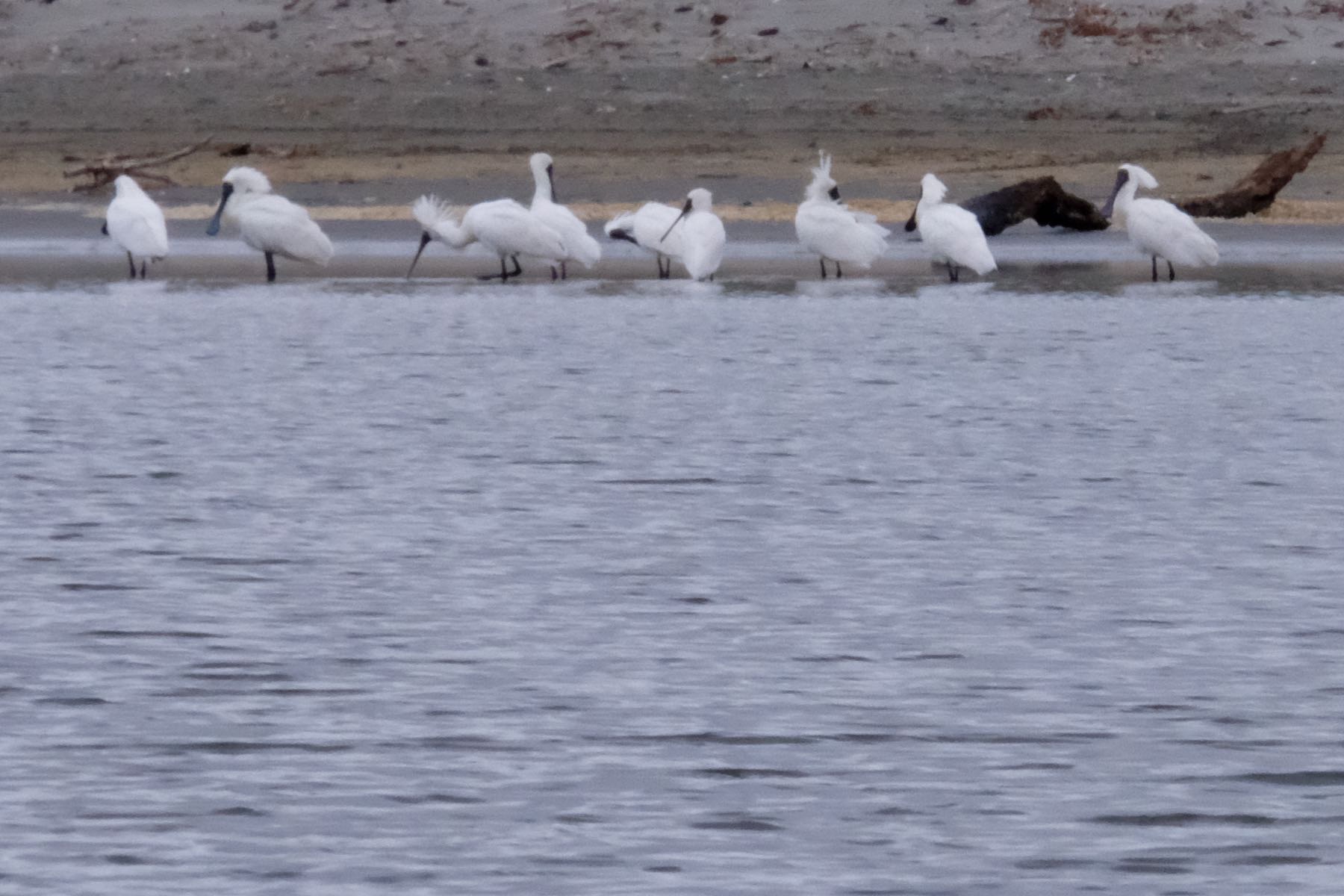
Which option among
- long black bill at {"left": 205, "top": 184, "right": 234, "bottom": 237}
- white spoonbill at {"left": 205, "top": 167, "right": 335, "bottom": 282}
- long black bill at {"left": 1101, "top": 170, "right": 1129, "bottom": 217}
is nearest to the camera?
white spoonbill at {"left": 205, "top": 167, "right": 335, "bottom": 282}

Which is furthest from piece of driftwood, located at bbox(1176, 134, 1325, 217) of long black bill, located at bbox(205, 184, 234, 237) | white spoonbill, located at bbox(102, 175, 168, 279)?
white spoonbill, located at bbox(102, 175, 168, 279)

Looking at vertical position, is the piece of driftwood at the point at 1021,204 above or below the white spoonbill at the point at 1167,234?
A: above

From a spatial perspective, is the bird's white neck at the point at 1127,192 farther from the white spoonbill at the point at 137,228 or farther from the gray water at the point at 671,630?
the gray water at the point at 671,630

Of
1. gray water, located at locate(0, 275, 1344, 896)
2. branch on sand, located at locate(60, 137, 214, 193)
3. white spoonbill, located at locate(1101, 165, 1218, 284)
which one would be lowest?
gray water, located at locate(0, 275, 1344, 896)

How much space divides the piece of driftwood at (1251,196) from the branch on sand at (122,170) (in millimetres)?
10941

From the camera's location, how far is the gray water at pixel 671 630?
5.27 m

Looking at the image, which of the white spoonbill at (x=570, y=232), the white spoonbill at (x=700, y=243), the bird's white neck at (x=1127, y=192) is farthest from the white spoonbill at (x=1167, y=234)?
the white spoonbill at (x=570, y=232)

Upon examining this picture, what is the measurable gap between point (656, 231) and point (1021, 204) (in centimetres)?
502

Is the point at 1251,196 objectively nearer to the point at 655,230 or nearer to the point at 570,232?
the point at 655,230

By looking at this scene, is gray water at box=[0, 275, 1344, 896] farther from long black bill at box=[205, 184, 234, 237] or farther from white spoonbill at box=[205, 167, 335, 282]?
long black bill at box=[205, 184, 234, 237]

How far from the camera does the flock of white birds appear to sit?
72.0 feet

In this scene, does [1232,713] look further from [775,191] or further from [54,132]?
[54,132]

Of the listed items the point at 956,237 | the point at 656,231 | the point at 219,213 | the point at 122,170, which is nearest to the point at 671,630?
the point at 956,237

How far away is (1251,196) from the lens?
2734 cm
